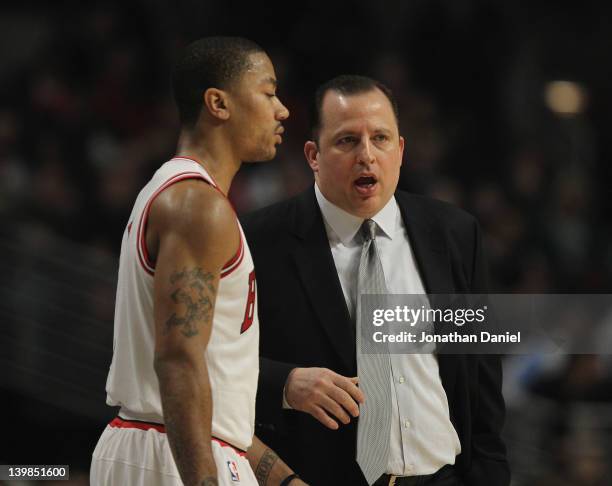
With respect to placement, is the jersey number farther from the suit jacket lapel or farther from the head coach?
the suit jacket lapel

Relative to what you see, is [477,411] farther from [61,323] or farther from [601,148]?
[601,148]

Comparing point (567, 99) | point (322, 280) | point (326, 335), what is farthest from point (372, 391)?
point (567, 99)

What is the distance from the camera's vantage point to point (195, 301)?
255cm

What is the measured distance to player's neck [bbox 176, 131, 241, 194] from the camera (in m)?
2.88

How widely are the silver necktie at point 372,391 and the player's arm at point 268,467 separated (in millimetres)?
234

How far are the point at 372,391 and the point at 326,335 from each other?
23 cm

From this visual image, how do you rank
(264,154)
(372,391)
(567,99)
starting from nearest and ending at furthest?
1. (264,154)
2. (372,391)
3. (567,99)

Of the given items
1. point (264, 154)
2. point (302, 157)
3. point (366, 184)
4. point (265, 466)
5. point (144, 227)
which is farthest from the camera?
point (302, 157)

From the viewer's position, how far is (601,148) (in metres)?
8.52

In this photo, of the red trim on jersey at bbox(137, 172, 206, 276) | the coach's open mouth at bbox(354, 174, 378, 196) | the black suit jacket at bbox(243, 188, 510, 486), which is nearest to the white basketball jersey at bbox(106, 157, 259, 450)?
the red trim on jersey at bbox(137, 172, 206, 276)

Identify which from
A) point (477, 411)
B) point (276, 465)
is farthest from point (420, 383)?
point (276, 465)

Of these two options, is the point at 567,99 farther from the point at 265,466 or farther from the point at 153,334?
the point at 153,334

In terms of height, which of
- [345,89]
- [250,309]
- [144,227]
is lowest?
[250,309]

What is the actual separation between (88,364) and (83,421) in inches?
13.0
